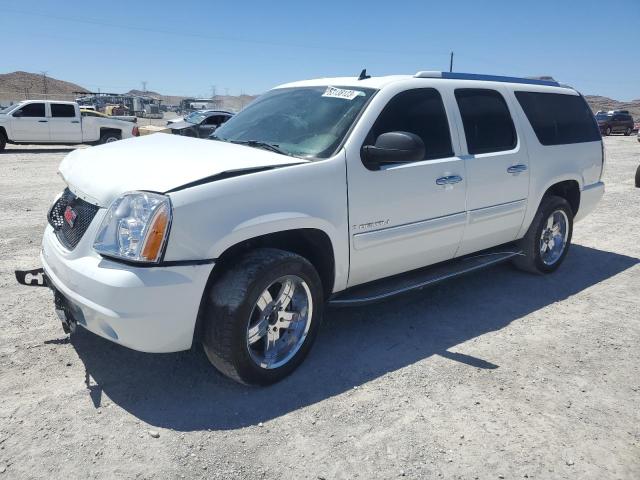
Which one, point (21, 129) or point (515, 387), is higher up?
point (21, 129)

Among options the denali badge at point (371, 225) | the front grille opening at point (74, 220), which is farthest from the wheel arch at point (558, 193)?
the front grille opening at point (74, 220)

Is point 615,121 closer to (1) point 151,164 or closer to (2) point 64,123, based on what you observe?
(2) point 64,123

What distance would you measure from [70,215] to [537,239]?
4.22 m

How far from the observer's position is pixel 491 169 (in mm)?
4516

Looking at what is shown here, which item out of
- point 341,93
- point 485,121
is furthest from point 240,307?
point 485,121

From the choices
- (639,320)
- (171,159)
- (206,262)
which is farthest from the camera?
(639,320)

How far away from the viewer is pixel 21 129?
18.4 meters

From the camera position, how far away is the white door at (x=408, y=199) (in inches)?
142

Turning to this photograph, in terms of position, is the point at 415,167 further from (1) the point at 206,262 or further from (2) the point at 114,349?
(2) the point at 114,349

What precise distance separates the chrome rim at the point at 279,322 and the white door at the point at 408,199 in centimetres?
45

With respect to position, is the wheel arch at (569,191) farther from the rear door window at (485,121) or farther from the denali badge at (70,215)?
the denali badge at (70,215)

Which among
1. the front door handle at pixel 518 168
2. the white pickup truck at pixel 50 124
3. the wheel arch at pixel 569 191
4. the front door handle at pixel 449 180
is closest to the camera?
the front door handle at pixel 449 180

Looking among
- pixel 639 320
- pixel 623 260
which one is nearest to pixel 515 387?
pixel 639 320

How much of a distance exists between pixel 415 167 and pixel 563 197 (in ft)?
9.13
